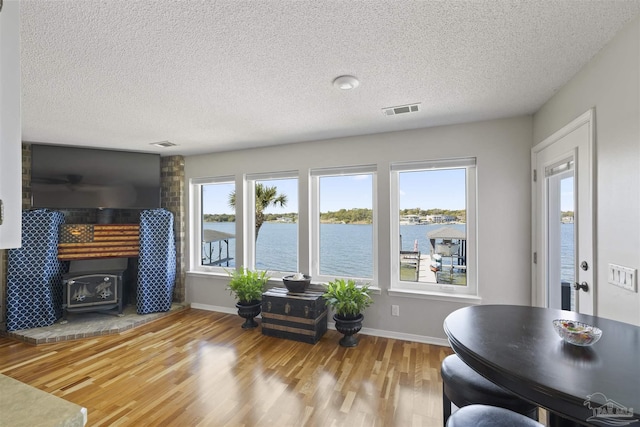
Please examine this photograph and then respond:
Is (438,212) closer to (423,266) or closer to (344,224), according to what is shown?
(423,266)

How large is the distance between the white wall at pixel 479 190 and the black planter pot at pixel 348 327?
0.33m

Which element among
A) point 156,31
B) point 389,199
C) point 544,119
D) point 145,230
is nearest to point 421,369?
point 389,199

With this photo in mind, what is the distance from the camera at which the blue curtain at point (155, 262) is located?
3.75 meters

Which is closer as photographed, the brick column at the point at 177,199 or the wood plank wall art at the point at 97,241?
the wood plank wall art at the point at 97,241

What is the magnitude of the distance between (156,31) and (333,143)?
222 cm

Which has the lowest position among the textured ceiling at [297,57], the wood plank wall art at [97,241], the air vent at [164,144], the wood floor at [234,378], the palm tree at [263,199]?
the wood floor at [234,378]

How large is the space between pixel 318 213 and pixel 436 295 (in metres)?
1.67

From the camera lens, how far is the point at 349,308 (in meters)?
2.89

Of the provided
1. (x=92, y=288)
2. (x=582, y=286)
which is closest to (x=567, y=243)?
(x=582, y=286)

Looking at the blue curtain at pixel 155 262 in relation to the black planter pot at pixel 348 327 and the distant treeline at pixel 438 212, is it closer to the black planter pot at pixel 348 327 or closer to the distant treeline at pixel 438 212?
the black planter pot at pixel 348 327

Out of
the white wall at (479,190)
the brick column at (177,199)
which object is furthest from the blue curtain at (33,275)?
the white wall at (479,190)

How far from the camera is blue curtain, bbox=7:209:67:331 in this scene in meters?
3.22

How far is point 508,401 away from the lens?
3.68 ft

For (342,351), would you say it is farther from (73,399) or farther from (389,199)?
(73,399)
